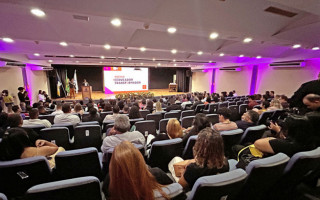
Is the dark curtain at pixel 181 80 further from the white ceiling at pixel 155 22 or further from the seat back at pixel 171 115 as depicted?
the seat back at pixel 171 115

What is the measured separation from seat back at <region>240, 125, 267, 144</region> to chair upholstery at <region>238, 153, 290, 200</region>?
84cm

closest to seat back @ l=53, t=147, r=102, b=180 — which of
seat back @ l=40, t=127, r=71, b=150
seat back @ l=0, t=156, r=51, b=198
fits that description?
seat back @ l=0, t=156, r=51, b=198

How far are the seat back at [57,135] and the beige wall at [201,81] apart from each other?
1502 centimetres

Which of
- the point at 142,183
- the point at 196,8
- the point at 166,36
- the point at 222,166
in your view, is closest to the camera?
the point at 142,183

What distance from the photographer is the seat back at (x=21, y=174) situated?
4.69ft

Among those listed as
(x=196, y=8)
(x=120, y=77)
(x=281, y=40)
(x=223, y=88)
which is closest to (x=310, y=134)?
(x=196, y=8)

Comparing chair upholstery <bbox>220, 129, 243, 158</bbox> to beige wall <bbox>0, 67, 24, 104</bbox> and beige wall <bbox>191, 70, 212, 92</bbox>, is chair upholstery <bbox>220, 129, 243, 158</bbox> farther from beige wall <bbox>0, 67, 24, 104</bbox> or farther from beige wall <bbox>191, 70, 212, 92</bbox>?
beige wall <bbox>191, 70, 212, 92</bbox>

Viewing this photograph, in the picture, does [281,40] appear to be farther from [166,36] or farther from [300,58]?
[300,58]

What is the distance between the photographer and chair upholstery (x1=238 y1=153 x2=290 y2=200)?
4.04 ft

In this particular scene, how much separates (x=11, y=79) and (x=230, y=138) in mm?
11095

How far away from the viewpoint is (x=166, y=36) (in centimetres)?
528

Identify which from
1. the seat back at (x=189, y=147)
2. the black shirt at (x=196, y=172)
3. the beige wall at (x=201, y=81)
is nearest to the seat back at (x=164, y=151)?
the seat back at (x=189, y=147)

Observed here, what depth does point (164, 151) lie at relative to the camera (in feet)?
6.32

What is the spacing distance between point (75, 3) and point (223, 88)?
13.9 metres
